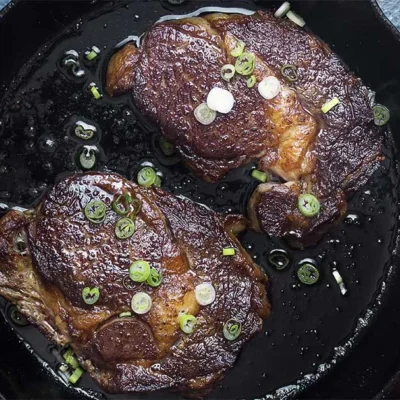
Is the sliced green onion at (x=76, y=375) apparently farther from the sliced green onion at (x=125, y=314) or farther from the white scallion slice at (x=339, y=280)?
the white scallion slice at (x=339, y=280)

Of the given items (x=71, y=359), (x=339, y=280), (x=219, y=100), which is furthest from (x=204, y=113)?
(x=71, y=359)

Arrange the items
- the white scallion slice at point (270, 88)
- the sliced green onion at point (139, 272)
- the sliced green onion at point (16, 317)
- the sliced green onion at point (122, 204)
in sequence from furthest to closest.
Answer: the sliced green onion at point (16, 317), the white scallion slice at point (270, 88), the sliced green onion at point (122, 204), the sliced green onion at point (139, 272)

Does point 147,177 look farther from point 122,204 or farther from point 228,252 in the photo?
point 228,252

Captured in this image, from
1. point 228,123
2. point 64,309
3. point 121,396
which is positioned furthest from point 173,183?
point 121,396

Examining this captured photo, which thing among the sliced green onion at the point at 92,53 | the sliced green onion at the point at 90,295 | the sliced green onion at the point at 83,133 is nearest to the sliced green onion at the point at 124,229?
the sliced green onion at the point at 90,295

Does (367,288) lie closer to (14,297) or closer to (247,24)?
(247,24)

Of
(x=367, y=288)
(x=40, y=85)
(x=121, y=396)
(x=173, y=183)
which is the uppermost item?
(x=40, y=85)

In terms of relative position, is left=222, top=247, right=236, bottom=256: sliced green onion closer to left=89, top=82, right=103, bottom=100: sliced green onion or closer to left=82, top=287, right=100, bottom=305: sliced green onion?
left=82, top=287, right=100, bottom=305: sliced green onion
